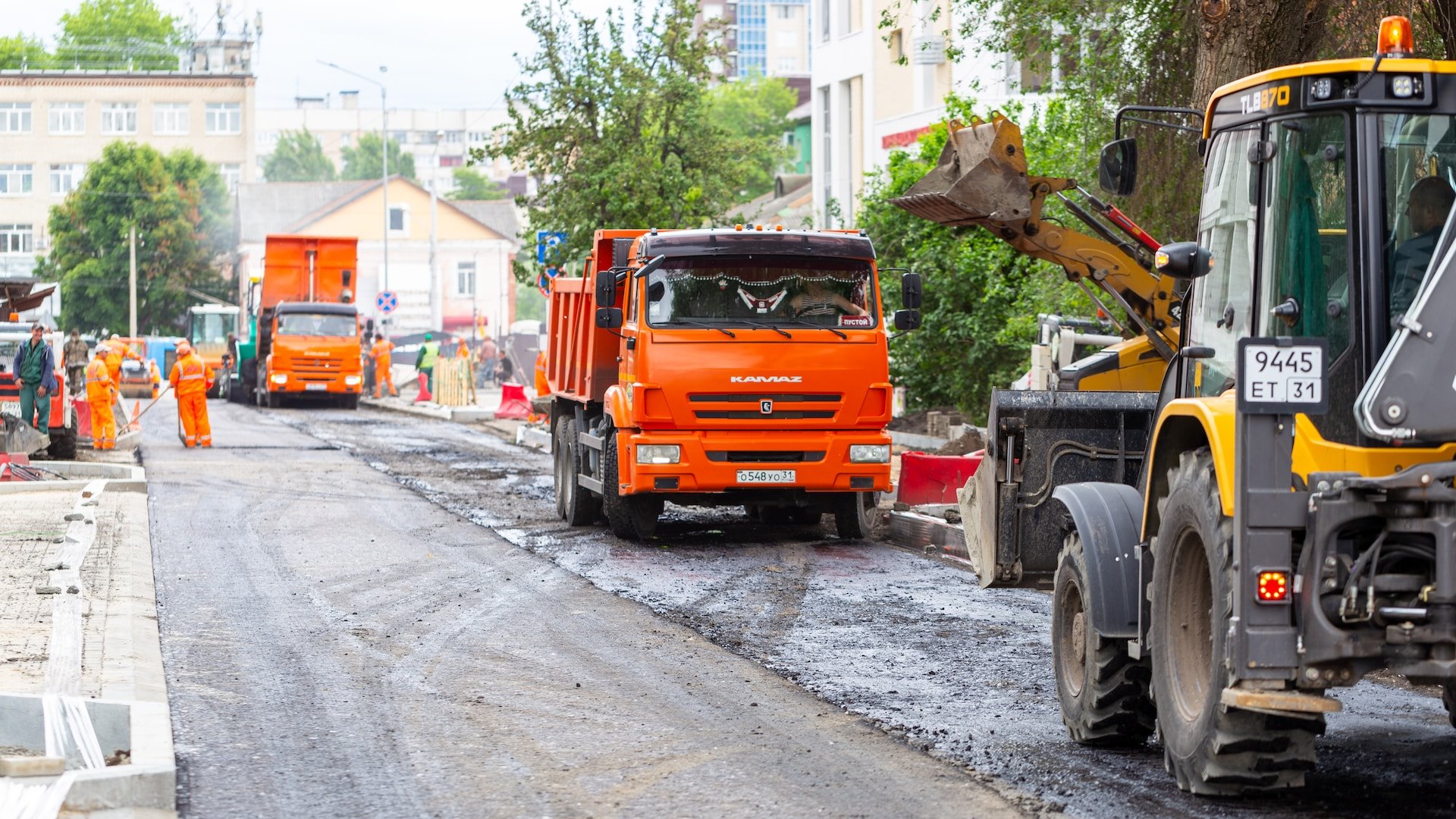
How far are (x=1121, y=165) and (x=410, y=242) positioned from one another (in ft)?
285

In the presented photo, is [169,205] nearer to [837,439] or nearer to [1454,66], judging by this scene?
[837,439]

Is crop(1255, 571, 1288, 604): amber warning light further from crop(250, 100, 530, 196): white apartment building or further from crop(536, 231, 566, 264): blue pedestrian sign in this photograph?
crop(250, 100, 530, 196): white apartment building

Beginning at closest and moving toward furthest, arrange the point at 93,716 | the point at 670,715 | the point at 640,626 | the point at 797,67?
1. the point at 93,716
2. the point at 670,715
3. the point at 640,626
4. the point at 797,67

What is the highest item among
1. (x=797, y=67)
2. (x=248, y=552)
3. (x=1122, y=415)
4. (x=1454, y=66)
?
(x=797, y=67)

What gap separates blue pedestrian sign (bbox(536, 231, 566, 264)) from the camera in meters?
26.8

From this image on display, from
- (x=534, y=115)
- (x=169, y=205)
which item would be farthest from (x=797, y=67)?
(x=534, y=115)

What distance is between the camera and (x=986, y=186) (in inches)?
433

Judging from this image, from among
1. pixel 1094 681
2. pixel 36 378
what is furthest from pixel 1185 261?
pixel 36 378

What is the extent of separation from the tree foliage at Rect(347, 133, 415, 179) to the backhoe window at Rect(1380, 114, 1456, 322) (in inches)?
5358

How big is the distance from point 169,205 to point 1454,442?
8085 cm

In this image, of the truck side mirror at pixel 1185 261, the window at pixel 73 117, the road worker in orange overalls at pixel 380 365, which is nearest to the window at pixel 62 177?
the window at pixel 73 117

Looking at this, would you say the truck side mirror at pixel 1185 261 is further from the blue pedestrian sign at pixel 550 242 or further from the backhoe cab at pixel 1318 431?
the blue pedestrian sign at pixel 550 242

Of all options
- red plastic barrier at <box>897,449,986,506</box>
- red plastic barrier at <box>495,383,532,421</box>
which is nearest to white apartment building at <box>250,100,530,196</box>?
red plastic barrier at <box>495,383,532,421</box>

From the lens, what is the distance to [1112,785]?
6609 millimetres
